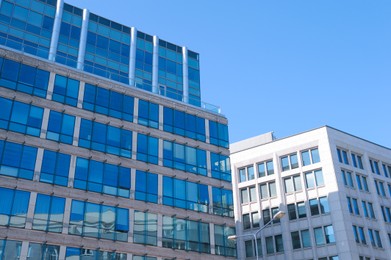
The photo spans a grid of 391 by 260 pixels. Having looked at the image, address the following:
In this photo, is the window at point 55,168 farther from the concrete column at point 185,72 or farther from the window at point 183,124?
the concrete column at point 185,72

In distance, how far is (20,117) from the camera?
35.7m

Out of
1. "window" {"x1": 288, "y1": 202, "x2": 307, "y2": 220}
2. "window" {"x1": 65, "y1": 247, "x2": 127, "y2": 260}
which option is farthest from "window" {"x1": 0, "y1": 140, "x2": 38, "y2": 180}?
"window" {"x1": 288, "y1": 202, "x2": 307, "y2": 220}

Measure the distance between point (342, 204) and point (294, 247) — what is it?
25.1 ft

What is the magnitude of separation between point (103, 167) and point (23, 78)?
9615 mm

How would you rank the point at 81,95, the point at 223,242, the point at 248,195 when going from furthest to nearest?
the point at 248,195
the point at 223,242
the point at 81,95

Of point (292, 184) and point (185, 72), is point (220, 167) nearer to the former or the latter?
point (292, 184)

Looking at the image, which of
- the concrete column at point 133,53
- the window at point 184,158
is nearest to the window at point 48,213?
the window at point 184,158

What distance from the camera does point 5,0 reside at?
53.1 meters

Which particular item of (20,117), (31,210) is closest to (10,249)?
(31,210)

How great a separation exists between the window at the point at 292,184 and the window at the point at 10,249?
33972mm

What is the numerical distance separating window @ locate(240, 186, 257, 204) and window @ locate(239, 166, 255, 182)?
1.27 meters

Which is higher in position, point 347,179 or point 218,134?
point 218,134

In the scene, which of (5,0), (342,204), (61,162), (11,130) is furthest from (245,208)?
(5,0)

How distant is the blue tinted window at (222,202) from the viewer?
4291 centimetres
